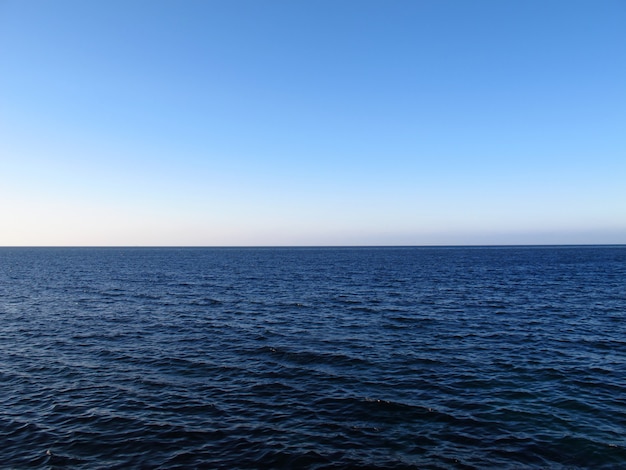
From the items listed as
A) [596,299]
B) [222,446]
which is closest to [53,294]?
[222,446]

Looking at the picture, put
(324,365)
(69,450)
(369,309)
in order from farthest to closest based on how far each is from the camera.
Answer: (369,309) < (324,365) < (69,450)

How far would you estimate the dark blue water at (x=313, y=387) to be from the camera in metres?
16.7

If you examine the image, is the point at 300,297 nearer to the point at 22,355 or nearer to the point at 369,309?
the point at 369,309

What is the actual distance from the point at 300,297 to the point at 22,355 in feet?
115

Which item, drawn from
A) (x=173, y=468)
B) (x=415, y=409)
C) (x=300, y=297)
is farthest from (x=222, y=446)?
(x=300, y=297)

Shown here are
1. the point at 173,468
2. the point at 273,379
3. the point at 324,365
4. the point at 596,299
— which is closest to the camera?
the point at 173,468

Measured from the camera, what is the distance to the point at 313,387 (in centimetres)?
2366

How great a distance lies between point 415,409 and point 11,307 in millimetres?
52950

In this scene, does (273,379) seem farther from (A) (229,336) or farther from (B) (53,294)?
(B) (53,294)

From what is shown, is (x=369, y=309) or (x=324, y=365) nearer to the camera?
(x=324, y=365)

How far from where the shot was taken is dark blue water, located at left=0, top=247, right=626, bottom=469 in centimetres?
1667

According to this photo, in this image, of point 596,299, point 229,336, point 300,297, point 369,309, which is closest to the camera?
point 229,336

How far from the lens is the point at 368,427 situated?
18.7m

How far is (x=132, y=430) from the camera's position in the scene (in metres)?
18.5
